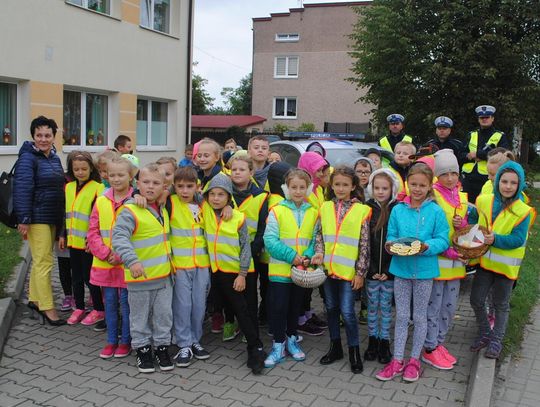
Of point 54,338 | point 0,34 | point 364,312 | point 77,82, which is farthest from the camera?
point 77,82

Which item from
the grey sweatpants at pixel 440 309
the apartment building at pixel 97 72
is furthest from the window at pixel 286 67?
the grey sweatpants at pixel 440 309

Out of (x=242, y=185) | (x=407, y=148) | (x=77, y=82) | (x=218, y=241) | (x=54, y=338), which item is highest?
(x=77, y=82)

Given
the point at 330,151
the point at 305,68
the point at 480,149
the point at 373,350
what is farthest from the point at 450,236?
the point at 305,68

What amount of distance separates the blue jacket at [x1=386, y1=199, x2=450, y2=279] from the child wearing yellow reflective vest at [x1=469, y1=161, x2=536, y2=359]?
14.8 inches

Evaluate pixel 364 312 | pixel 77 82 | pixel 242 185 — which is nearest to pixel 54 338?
pixel 242 185

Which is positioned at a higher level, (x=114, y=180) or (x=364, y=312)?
(x=114, y=180)

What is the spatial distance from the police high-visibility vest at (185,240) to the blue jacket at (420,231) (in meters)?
1.53

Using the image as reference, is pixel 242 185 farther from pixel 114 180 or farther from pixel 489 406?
pixel 489 406

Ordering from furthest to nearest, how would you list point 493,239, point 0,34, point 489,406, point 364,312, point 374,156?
point 0,34, point 374,156, point 364,312, point 493,239, point 489,406

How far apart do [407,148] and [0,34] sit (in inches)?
311

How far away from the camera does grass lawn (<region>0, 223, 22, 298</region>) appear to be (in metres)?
6.35

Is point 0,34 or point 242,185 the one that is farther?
point 0,34

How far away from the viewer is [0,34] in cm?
977

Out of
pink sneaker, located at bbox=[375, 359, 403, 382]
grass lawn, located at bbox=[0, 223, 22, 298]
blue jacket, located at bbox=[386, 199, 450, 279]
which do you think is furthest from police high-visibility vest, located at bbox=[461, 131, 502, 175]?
grass lawn, located at bbox=[0, 223, 22, 298]
